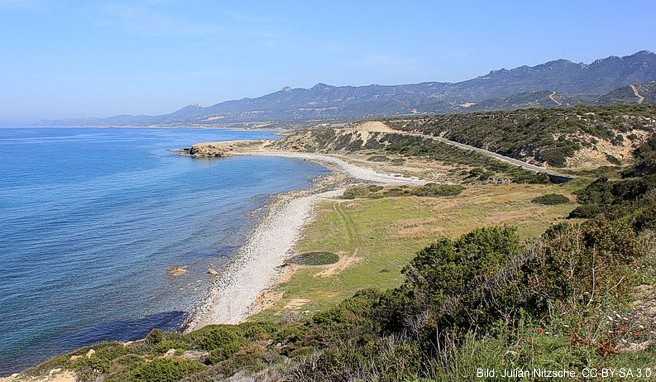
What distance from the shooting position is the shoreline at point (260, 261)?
2553cm

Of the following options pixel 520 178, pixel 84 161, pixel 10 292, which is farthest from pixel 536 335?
pixel 84 161

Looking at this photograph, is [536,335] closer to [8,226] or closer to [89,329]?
[89,329]

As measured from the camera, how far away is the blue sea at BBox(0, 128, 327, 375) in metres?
24.7

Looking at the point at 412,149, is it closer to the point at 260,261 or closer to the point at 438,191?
the point at 438,191

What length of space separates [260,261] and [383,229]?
10502mm

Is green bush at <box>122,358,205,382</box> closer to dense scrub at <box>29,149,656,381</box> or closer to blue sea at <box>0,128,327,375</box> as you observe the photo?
dense scrub at <box>29,149,656,381</box>

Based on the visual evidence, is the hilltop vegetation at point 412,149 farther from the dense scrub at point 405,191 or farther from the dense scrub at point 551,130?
the dense scrub at point 405,191

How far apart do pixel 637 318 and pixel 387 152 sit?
305ft

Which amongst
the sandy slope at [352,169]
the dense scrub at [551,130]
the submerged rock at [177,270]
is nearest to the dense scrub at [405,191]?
the sandy slope at [352,169]

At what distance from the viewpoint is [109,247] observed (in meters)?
38.8

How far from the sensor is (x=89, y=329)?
24.2 metres

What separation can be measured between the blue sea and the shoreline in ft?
3.71

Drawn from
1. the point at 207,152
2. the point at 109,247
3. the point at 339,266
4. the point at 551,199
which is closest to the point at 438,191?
the point at 551,199

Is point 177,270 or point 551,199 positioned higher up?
point 551,199
